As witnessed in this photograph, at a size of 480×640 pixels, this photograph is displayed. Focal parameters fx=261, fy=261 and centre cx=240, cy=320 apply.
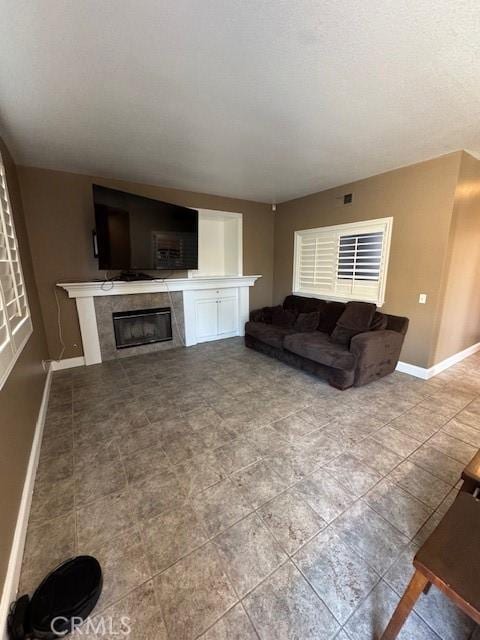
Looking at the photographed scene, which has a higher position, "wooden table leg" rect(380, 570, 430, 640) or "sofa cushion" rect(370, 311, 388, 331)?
"sofa cushion" rect(370, 311, 388, 331)

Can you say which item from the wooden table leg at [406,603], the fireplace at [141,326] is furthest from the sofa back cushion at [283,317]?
the wooden table leg at [406,603]

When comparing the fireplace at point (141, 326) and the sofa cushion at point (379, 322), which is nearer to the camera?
the sofa cushion at point (379, 322)

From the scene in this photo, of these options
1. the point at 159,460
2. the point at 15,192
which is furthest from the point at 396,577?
the point at 15,192

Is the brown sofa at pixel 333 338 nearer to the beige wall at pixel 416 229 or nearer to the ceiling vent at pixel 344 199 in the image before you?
the beige wall at pixel 416 229

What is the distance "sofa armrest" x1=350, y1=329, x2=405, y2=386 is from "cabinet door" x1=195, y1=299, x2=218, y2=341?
2.54 meters

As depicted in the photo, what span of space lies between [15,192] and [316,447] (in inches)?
158

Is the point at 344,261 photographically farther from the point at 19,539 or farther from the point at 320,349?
the point at 19,539

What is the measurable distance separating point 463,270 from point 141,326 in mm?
4579

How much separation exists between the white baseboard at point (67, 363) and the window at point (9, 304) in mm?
1411

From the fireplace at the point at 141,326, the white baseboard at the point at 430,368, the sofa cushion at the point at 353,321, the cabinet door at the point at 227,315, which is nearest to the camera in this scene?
the white baseboard at the point at 430,368

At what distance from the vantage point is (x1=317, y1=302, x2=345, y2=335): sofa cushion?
12.7ft

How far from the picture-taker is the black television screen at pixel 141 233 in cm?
316

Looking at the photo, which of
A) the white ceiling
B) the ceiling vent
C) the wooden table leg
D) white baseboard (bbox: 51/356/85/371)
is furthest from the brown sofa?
white baseboard (bbox: 51/356/85/371)

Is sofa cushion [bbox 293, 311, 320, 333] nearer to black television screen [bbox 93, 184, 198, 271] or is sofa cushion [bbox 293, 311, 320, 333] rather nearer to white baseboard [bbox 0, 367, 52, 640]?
black television screen [bbox 93, 184, 198, 271]
